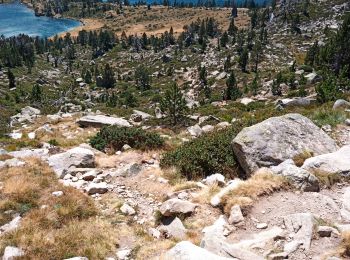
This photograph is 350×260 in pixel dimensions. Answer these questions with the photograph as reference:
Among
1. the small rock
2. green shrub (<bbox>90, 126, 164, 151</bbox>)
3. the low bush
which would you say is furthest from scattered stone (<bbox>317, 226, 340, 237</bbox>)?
green shrub (<bbox>90, 126, 164, 151</bbox>)

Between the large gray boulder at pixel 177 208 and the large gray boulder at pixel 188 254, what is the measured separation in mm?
2944

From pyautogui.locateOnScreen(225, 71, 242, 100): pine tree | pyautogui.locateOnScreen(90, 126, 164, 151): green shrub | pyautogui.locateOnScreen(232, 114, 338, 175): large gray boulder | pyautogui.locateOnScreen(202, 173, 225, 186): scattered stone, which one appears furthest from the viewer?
pyautogui.locateOnScreen(225, 71, 242, 100): pine tree

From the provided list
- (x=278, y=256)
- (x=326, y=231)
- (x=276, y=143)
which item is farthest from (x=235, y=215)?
(x=276, y=143)

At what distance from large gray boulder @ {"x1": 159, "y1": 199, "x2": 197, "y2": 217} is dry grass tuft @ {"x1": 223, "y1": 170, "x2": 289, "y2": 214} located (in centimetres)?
107

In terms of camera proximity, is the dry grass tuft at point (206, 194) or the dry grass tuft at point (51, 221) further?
the dry grass tuft at point (206, 194)

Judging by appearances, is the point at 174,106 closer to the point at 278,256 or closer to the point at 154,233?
the point at 154,233

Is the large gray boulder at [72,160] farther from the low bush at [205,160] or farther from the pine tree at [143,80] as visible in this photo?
the pine tree at [143,80]

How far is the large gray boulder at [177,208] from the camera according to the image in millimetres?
11156

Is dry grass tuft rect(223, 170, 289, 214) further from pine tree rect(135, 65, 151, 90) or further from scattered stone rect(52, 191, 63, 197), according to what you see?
pine tree rect(135, 65, 151, 90)

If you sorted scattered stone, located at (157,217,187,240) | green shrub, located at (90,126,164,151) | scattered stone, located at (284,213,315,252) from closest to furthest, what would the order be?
scattered stone, located at (284,213,315,252), scattered stone, located at (157,217,187,240), green shrub, located at (90,126,164,151)

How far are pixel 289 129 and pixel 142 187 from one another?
20.9 ft

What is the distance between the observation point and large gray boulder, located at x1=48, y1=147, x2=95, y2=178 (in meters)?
15.7

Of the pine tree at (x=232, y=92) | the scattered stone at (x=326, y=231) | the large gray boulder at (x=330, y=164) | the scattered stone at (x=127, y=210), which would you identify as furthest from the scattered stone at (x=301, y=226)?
the pine tree at (x=232, y=92)

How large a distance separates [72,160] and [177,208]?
22.0 feet
